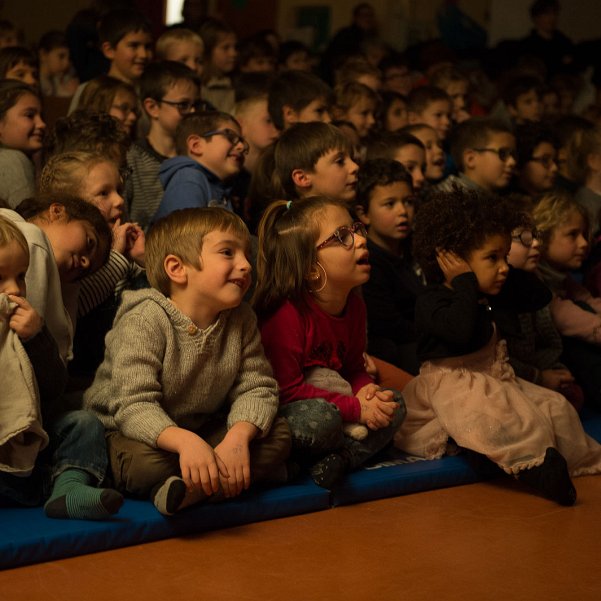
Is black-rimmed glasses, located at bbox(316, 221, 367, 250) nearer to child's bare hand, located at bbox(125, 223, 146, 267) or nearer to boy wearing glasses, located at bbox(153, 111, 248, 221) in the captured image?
child's bare hand, located at bbox(125, 223, 146, 267)

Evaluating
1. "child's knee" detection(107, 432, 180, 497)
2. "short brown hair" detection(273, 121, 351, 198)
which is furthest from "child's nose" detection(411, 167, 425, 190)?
"child's knee" detection(107, 432, 180, 497)

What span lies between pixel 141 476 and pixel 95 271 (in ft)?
2.79

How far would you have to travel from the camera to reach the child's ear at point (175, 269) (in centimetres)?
314

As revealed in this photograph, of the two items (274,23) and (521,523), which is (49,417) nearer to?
(521,523)

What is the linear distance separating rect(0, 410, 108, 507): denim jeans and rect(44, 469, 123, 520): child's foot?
0.29 ft

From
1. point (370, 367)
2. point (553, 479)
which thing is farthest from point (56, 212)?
point (553, 479)

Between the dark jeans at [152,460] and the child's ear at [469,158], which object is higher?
the child's ear at [469,158]

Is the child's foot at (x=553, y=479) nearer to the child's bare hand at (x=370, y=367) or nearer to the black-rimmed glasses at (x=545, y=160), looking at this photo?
the child's bare hand at (x=370, y=367)

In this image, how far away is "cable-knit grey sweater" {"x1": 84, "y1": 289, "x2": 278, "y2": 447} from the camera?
2.98 meters

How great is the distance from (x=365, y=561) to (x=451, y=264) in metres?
1.30

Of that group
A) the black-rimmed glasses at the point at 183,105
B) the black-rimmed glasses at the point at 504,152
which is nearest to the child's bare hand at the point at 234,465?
the black-rimmed glasses at the point at 183,105

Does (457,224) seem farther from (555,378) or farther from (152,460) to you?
(152,460)

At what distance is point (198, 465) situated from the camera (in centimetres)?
286

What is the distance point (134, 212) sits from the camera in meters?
4.82
